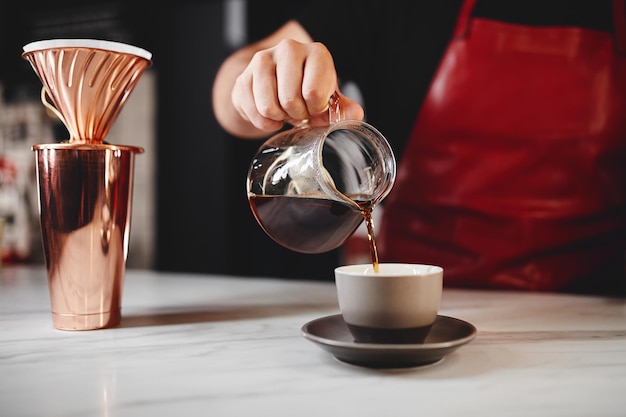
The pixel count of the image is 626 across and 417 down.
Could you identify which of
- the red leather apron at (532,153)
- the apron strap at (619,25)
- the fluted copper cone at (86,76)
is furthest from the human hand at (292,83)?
the apron strap at (619,25)

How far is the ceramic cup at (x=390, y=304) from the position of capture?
70 centimetres

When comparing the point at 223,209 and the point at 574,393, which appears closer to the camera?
the point at 574,393

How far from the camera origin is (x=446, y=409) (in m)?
0.56

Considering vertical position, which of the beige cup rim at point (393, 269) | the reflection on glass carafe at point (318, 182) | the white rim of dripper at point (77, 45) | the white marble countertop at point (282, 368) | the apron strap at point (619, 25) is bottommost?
the white marble countertop at point (282, 368)

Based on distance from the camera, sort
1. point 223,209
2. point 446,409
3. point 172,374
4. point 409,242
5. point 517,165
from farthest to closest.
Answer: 1. point 223,209
2. point 409,242
3. point 517,165
4. point 172,374
5. point 446,409

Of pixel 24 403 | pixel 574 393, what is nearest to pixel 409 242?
pixel 574 393

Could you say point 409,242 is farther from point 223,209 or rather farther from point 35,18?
point 35,18

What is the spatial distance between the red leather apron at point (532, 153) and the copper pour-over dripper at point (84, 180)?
2.90ft

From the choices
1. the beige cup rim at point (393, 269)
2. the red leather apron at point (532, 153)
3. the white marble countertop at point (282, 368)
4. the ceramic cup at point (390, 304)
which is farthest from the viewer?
the red leather apron at point (532, 153)

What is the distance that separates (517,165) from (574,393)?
3.10 feet

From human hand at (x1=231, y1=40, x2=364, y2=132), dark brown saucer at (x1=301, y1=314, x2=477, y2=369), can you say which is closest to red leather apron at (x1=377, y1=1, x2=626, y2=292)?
human hand at (x1=231, y1=40, x2=364, y2=132)

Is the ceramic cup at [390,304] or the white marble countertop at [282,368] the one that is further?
the ceramic cup at [390,304]

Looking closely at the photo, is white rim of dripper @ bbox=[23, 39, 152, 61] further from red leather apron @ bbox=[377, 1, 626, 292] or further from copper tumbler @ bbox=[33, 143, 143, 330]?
red leather apron @ bbox=[377, 1, 626, 292]

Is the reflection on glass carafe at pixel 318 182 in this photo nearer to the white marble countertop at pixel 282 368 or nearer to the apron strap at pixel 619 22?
the white marble countertop at pixel 282 368
